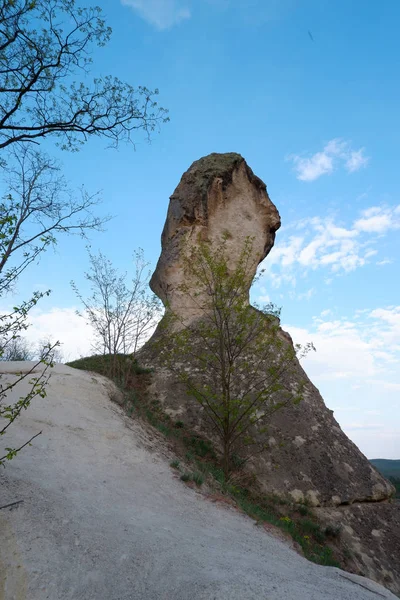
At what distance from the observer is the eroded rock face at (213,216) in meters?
15.3

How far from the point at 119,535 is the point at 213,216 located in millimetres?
12878

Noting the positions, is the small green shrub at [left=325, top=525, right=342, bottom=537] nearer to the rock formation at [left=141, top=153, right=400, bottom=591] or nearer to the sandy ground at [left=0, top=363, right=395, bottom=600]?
the rock formation at [left=141, top=153, right=400, bottom=591]

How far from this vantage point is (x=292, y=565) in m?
5.37

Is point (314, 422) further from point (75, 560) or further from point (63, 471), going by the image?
point (75, 560)

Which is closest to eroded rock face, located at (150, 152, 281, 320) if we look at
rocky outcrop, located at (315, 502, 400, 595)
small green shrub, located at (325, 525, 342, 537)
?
rocky outcrop, located at (315, 502, 400, 595)

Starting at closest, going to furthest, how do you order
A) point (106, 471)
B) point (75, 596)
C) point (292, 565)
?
1. point (75, 596)
2. point (292, 565)
3. point (106, 471)

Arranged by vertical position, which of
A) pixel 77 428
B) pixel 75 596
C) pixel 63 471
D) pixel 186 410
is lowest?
pixel 75 596

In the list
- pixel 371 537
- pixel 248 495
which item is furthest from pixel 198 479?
pixel 371 537

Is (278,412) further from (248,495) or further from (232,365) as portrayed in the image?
(248,495)

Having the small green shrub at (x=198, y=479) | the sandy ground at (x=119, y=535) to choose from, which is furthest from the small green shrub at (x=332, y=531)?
the small green shrub at (x=198, y=479)

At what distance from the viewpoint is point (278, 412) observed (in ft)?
37.1

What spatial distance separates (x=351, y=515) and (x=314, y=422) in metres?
2.59

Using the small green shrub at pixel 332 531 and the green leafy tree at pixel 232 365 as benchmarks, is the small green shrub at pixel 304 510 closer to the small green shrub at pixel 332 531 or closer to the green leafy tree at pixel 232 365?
the small green shrub at pixel 332 531

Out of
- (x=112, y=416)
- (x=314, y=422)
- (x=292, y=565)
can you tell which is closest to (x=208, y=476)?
(x=112, y=416)
